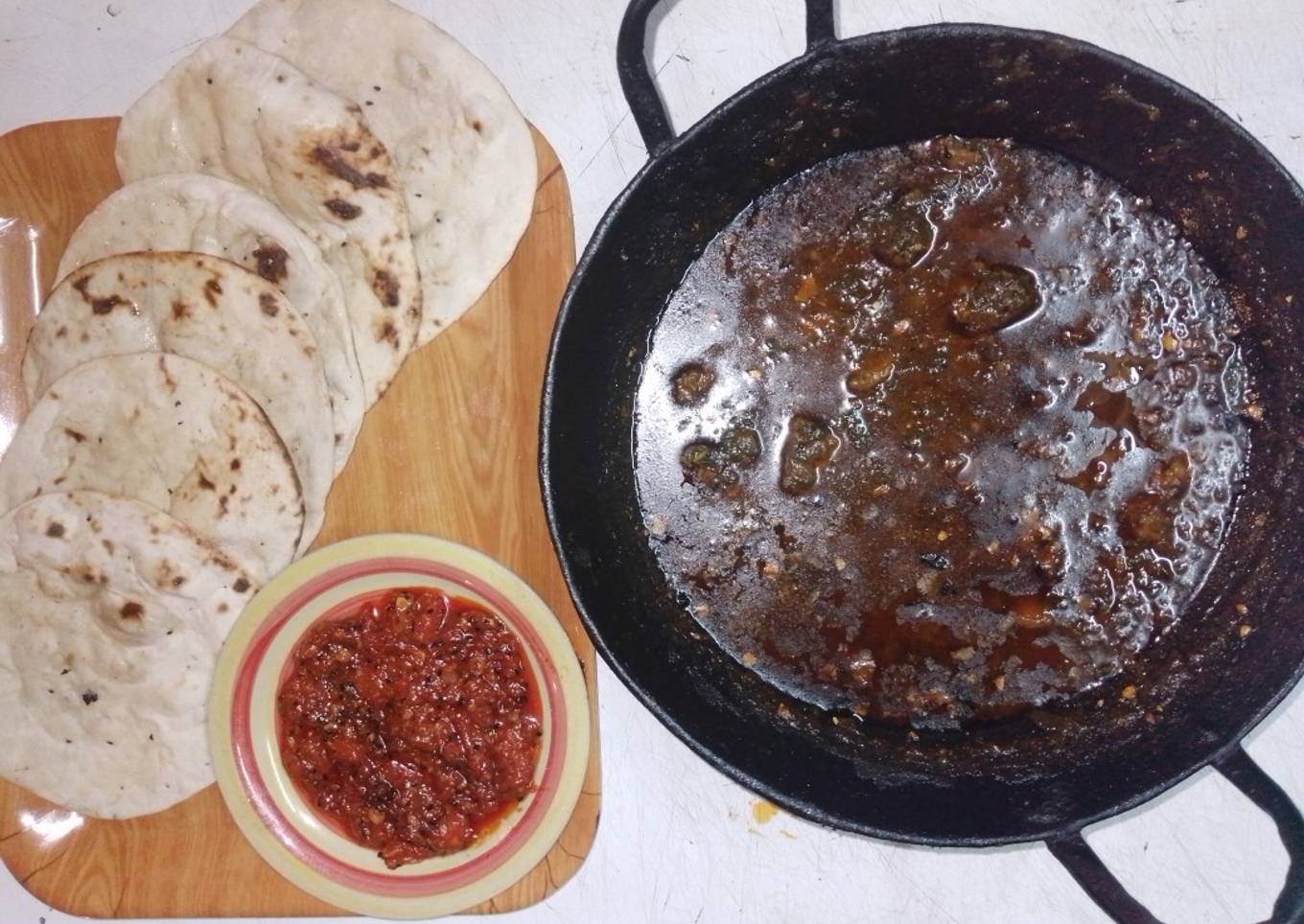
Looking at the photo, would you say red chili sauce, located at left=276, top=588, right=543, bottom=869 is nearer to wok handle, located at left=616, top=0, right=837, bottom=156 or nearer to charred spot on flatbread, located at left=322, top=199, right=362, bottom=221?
charred spot on flatbread, located at left=322, top=199, right=362, bottom=221

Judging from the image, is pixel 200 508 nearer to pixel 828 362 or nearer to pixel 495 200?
pixel 495 200

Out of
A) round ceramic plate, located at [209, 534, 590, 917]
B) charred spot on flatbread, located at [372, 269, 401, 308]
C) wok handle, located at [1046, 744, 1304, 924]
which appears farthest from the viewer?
charred spot on flatbread, located at [372, 269, 401, 308]

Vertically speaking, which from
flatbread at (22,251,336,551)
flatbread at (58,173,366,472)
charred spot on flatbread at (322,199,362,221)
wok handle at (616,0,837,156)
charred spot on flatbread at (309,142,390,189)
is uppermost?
wok handle at (616,0,837,156)

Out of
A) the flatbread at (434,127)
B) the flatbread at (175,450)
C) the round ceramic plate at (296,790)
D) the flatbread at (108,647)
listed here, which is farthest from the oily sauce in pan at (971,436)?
the flatbread at (108,647)

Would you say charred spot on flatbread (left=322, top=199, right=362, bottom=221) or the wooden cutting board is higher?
charred spot on flatbread (left=322, top=199, right=362, bottom=221)

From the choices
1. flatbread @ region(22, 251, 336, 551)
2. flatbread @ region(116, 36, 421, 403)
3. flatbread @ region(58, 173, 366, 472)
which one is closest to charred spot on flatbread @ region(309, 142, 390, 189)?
flatbread @ region(116, 36, 421, 403)

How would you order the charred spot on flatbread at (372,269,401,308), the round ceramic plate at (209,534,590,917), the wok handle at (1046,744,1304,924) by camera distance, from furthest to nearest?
the charred spot on flatbread at (372,269,401,308) < the round ceramic plate at (209,534,590,917) < the wok handle at (1046,744,1304,924)
